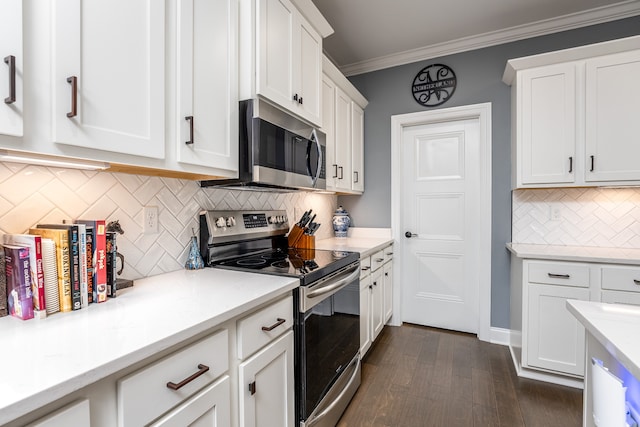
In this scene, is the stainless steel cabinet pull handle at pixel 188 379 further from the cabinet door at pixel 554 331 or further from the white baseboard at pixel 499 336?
the white baseboard at pixel 499 336

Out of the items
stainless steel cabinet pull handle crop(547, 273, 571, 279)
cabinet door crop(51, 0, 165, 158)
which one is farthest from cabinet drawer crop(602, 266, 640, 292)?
cabinet door crop(51, 0, 165, 158)

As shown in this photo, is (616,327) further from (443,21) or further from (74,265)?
(443,21)

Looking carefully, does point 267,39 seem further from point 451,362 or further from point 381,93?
point 451,362

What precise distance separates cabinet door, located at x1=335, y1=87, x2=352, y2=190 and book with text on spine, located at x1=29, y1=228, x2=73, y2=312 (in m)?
2.01

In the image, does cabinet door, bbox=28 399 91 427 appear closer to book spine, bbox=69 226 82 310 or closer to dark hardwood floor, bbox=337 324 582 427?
book spine, bbox=69 226 82 310

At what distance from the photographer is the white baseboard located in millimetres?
2768

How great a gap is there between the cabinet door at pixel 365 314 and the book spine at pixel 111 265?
1.55 m

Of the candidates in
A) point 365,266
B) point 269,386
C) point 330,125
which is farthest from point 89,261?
point 330,125

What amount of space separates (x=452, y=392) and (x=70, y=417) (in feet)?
7.08

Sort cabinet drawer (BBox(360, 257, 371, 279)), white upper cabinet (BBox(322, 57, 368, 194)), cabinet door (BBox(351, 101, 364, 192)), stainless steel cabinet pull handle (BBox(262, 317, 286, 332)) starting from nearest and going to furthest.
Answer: stainless steel cabinet pull handle (BBox(262, 317, 286, 332)) → cabinet drawer (BBox(360, 257, 371, 279)) → white upper cabinet (BBox(322, 57, 368, 194)) → cabinet door (BBox(351, 101, 364, 192))

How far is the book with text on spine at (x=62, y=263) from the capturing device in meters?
0.94

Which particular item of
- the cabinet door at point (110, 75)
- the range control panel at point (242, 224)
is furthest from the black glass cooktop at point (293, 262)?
the cabinet door at point (110, 75)

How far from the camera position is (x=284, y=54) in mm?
1698

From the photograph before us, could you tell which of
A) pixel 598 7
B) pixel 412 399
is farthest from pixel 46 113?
pixel 598 7
